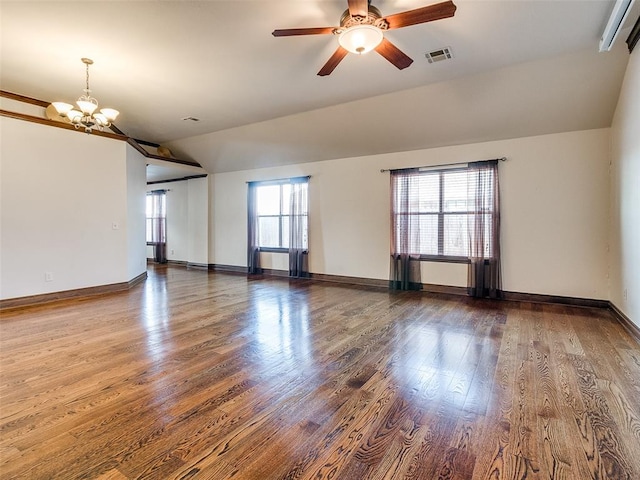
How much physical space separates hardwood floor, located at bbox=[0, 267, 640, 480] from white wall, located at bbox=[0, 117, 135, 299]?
2.94 feet

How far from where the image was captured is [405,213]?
5.75 meters

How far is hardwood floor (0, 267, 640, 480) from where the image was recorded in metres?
1.52

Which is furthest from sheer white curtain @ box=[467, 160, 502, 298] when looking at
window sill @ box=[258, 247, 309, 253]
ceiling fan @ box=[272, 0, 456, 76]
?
window sill @ box=[258, 247, 309, 253]

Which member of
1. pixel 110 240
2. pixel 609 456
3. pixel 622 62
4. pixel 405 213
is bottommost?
pixel 609 456

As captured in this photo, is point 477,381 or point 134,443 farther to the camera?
point 477,381

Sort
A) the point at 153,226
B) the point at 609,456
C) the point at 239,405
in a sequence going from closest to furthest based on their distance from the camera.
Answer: the point at 609,456 < the point at 239,405 < the point at 153,226

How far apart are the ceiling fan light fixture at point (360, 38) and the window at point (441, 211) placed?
334 centimetres

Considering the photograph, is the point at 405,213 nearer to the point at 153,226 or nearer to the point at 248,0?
the point at 248,0

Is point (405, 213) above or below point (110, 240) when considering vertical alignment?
above

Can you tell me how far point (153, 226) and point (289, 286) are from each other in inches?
244

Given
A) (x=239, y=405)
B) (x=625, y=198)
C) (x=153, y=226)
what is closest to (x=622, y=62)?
(x=625, y=198)

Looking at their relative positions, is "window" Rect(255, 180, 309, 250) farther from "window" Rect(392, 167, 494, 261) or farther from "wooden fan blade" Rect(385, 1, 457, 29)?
"wooden fan blade" Rect(385, 1, 457, 29)

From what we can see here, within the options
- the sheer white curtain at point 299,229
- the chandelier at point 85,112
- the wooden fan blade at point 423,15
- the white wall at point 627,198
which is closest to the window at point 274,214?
the sheer white curtain at point 299,229

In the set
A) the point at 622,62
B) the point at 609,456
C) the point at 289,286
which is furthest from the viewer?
the point at 289,286
